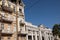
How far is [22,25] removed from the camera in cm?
4109

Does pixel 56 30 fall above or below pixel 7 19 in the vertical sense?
below

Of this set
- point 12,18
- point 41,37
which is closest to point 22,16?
point 12,18

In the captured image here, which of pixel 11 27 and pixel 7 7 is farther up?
pixel 7 7

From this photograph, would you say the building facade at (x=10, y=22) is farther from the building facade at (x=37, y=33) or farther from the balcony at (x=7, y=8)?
the building facade at (x=37, y=33)

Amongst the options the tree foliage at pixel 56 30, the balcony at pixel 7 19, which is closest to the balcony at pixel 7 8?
the balcony at pixel 7 19

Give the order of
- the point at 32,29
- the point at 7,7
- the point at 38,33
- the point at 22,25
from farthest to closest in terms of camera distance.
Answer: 1. the point at 38,33
2. the point at 32,29
3. the point at 22,25
4. the point at 7,7

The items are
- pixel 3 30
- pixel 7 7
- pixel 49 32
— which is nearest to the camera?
pixel 3 30

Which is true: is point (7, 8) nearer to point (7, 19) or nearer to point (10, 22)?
point (7, 19)

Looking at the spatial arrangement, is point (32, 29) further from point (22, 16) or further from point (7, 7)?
point (7, 7)

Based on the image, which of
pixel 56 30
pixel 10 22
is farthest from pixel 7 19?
pixel 56 30

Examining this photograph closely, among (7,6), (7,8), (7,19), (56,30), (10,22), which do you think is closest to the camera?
(7,19)

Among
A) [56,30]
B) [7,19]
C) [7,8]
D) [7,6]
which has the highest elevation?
[7,6]

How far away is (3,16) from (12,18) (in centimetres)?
308

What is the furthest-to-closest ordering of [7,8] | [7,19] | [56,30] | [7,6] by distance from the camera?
[56,30]
[7,6]
[7,8]
[7,19]
